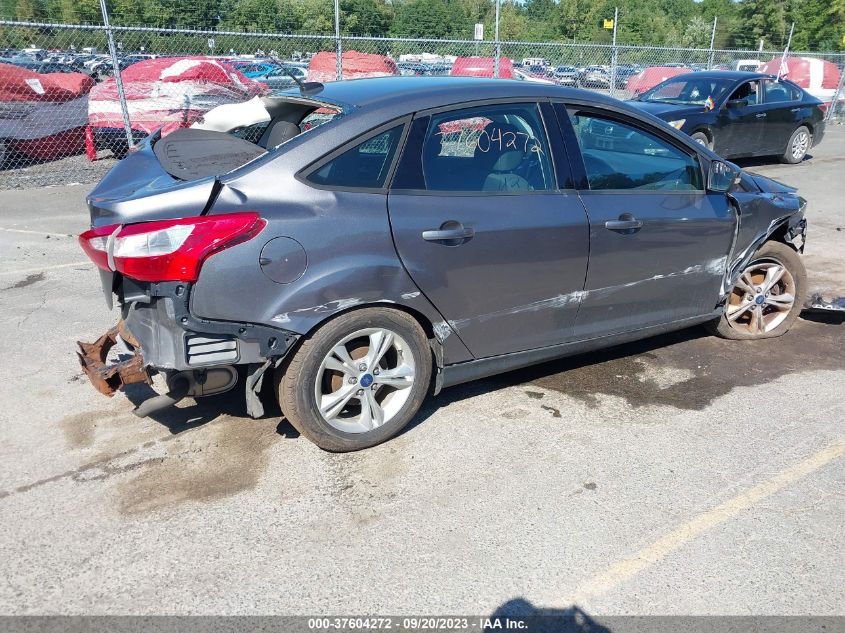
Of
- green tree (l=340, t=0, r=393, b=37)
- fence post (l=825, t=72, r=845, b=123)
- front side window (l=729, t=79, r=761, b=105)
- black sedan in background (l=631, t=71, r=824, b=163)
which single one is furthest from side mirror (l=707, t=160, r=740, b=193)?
fence post (l=825, t=72, r=845, b=123)

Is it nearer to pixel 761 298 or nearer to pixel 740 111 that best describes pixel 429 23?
pixel 740 111

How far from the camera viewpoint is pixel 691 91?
492 inches

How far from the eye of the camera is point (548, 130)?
391 centimetres

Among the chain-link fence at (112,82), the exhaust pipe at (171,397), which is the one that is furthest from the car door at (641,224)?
the chain-link fence at (112,82)

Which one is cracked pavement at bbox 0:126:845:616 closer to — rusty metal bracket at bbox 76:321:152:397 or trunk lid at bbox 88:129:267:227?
rusty metal bracket at bbox 76:321:152:397

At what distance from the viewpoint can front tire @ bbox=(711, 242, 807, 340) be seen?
16.4ft

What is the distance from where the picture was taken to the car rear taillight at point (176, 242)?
10.00 ft

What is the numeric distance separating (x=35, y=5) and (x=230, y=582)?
15.1 meters

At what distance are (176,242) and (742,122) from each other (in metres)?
11.8

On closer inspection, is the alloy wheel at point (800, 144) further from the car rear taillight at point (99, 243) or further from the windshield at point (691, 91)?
the car rear taillight at point (99, 243)

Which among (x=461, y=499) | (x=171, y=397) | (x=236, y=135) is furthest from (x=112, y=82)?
(x=461, y=499)

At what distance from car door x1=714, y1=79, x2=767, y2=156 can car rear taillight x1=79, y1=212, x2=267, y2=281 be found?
35.7 feet

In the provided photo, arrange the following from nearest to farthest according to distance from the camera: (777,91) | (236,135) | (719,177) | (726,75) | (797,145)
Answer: (236,135)
(719,177)
(726,75)
(777,91)
(797,145)

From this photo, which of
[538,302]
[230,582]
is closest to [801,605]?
[538,302]
